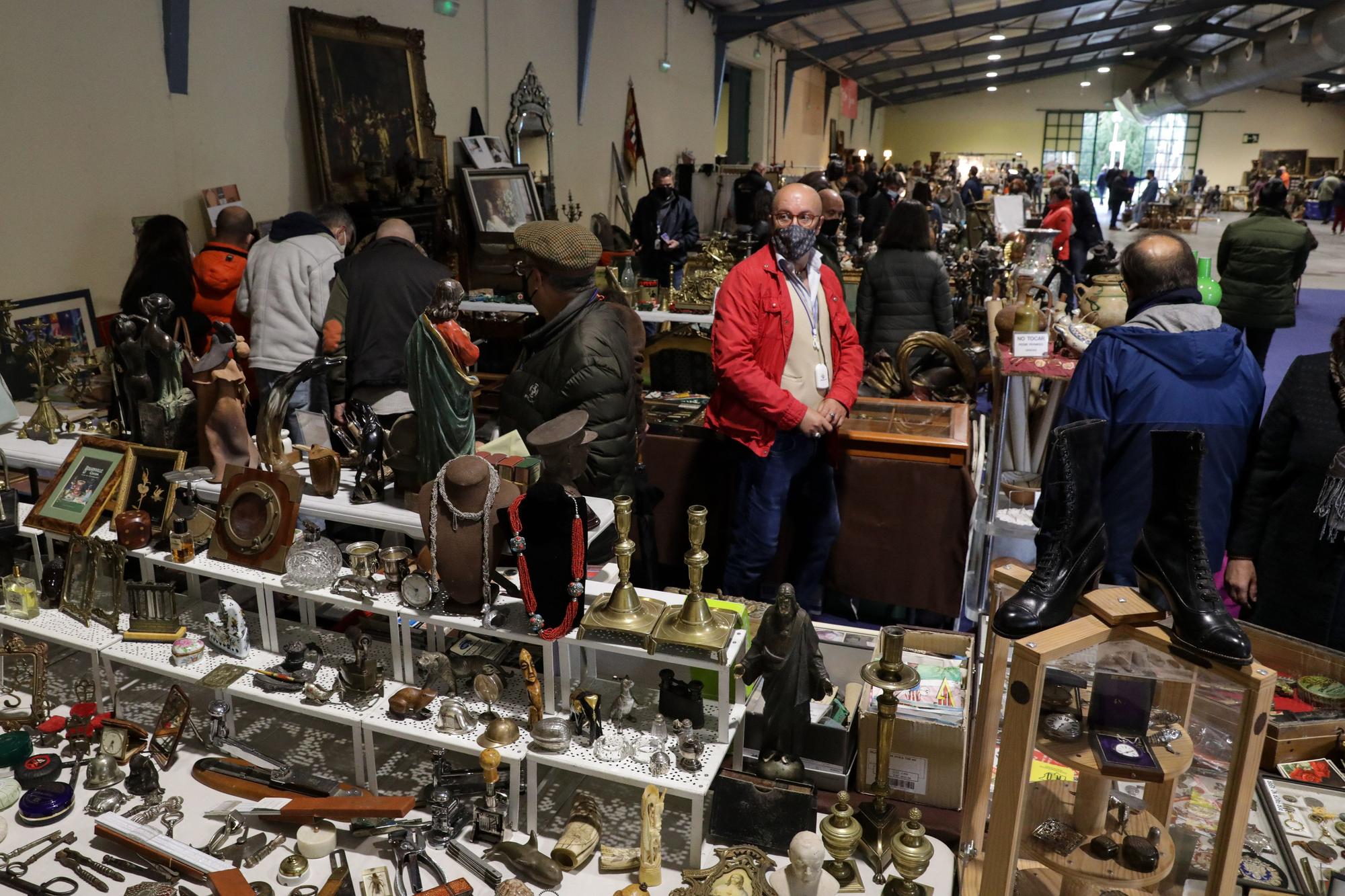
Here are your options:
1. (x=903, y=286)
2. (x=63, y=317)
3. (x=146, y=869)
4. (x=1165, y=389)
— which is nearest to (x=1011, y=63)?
(x=903, y=286)

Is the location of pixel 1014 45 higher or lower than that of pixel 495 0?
higher

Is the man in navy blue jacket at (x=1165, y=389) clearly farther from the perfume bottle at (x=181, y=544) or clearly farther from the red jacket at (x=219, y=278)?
the red jacket at (x=219, y=278)

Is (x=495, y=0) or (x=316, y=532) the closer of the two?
(x=316, y=532)

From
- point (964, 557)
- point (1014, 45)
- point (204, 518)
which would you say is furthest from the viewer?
point (1014, 45)

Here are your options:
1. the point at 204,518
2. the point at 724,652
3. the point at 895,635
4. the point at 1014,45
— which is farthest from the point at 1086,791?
the point at 1014,45

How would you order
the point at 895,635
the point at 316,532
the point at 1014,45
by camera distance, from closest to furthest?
the point at 895,635 < the point at 316,532 < the point at 1014,45

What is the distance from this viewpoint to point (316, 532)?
262cm

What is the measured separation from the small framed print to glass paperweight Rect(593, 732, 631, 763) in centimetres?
167

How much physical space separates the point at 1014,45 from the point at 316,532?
76.9 feet

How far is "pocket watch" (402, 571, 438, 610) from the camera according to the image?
2.38 metres

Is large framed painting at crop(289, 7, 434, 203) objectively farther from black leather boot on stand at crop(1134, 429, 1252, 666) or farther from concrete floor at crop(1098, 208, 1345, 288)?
concrete floor at crop(1098, 208, 1345, 288)

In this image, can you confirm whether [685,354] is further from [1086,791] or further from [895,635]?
[1086,791]

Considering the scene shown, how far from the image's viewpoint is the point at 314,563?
255 centimetres

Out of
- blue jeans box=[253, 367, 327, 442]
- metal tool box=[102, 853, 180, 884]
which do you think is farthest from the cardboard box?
blue jeans box=[253, 367, 327, 442]
